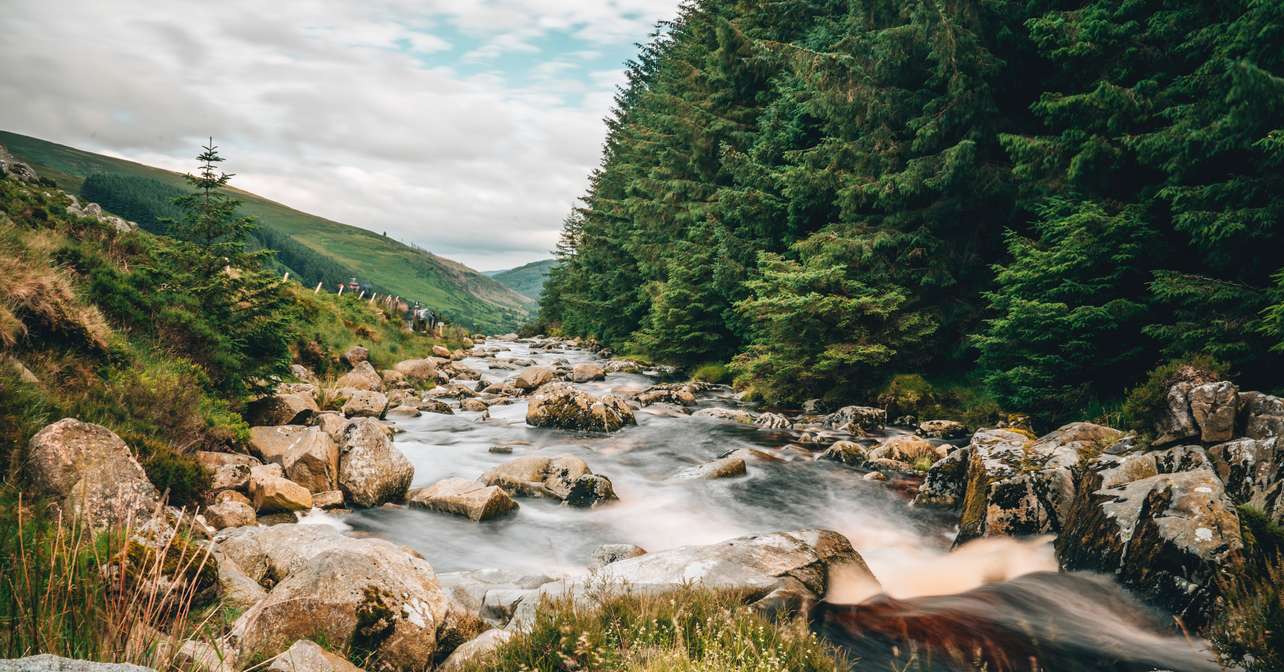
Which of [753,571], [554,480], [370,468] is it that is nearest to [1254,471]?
[753,571]

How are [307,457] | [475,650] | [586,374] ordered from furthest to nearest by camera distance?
[586,374], [307,457], [475,650]

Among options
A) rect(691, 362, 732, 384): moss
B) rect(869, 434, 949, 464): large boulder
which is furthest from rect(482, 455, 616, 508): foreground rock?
rect(691, 362, 732, 384): moss

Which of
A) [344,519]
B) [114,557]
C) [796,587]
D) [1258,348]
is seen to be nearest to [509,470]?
[344,519]

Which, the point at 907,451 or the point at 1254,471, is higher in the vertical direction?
the point at 1254,471

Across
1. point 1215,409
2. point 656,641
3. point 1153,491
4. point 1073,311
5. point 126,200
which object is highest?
point 126,200

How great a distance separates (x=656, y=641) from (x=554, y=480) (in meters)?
6.49

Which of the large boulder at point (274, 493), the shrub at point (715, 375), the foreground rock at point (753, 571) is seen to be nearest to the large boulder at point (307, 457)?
the large boulder at point (274, 493)

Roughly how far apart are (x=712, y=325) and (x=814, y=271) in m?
9.02

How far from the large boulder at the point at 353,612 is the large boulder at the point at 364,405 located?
10449 mm

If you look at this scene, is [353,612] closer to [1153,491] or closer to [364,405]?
[1153,491]

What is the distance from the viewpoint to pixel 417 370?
2266 cm

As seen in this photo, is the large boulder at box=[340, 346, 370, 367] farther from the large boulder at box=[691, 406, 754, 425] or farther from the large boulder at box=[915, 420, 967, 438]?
the large boulder at box=[915, 420, 967, 438]

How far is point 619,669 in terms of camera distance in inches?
133

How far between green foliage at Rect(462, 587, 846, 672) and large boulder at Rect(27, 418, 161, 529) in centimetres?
387
